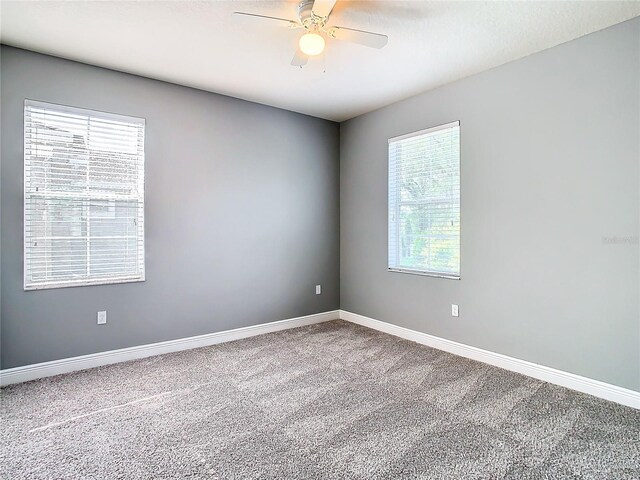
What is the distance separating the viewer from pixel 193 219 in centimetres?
367

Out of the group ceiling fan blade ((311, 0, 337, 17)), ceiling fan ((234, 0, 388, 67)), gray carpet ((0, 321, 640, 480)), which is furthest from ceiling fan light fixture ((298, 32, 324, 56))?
gray carpet ((0, 321, 640, 480))

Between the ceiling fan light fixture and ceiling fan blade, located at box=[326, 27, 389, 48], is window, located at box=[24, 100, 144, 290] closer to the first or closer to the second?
the ceiling fan light fixture

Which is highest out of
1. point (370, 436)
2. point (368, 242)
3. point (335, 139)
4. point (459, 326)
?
point (335, 139)

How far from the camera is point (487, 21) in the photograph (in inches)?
94.7

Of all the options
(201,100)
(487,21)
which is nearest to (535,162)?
(487,21)

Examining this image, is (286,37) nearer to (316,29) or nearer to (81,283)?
(316,29)

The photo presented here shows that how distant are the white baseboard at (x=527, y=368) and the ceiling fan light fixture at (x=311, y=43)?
2879mm

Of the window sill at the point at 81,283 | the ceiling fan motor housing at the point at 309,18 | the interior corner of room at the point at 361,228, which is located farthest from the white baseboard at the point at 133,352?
the ceiling fan motor housing at the point at 309,18

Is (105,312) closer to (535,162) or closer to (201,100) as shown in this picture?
(201,100)

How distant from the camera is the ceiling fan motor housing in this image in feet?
7.13

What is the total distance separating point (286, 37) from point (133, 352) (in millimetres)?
3032

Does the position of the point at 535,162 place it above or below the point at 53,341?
above

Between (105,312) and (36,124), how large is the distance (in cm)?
166

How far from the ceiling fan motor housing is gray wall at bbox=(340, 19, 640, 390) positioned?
1.74 meters
